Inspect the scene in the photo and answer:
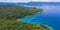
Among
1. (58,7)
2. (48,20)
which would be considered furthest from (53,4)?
(48,20)

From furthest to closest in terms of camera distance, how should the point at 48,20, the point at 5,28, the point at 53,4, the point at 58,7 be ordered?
the point at 53,4 < the point at 58,7 < the point at 48,20 < the point at 5,28

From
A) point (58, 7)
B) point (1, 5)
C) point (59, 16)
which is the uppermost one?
point (1, 5)

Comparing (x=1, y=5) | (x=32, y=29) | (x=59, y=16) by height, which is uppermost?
(x=1, y=5)

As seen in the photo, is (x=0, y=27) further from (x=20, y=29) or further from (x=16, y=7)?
(x=16, y=7)

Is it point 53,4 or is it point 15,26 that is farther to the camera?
point 53,4

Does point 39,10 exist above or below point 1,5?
below

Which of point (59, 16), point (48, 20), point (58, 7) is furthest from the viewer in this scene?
point (58, 7)

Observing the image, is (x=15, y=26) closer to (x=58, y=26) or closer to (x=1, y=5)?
(x=58, y=26)

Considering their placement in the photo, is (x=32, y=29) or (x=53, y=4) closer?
(x=32, y=29)

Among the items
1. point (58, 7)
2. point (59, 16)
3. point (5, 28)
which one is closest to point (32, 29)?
point (5, 28)
